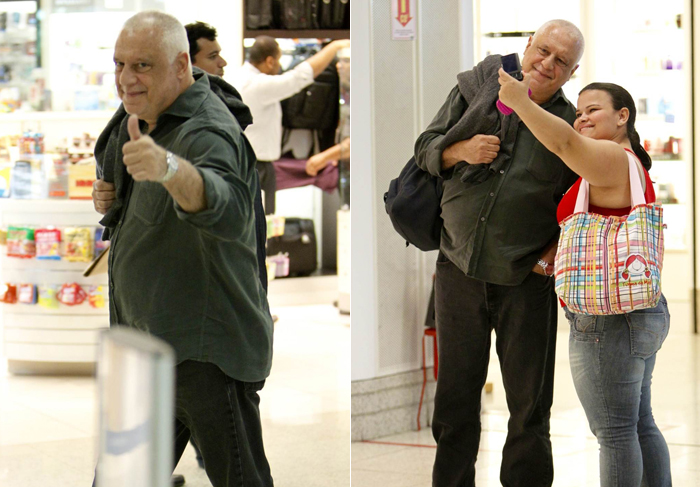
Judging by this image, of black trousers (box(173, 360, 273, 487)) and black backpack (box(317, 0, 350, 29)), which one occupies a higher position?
black backpack (box(317, 0, 350, 29))

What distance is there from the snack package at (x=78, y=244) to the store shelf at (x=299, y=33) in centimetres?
175

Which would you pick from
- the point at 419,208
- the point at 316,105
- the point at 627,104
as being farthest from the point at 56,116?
the point at 627,104

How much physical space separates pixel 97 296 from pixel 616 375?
320 cm

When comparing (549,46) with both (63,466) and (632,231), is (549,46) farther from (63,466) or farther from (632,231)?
(63,466)

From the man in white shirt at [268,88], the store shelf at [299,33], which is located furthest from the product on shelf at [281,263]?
the store shelf at [299,33]

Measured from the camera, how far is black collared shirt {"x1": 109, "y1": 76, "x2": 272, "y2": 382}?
1694 mm

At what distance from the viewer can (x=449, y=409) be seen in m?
2.56

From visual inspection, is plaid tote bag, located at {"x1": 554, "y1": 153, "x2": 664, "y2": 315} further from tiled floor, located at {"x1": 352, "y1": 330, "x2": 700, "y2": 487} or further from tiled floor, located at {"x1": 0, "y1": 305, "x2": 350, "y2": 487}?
tiled floor, located at {"x1": 0, "y1": 305, "x2": 350, "y2": 487}

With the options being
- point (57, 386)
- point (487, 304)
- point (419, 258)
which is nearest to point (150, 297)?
point (487, 304)

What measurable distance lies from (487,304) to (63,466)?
183cm

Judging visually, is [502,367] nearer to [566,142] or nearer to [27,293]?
[566,142]

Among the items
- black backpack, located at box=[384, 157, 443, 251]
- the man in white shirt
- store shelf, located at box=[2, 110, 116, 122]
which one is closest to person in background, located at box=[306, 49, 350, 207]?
the man in white shirt

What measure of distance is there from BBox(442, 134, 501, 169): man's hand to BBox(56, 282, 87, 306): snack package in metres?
2.81

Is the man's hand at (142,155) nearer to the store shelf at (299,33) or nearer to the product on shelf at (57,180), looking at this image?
the product on shelf at (57,180)
